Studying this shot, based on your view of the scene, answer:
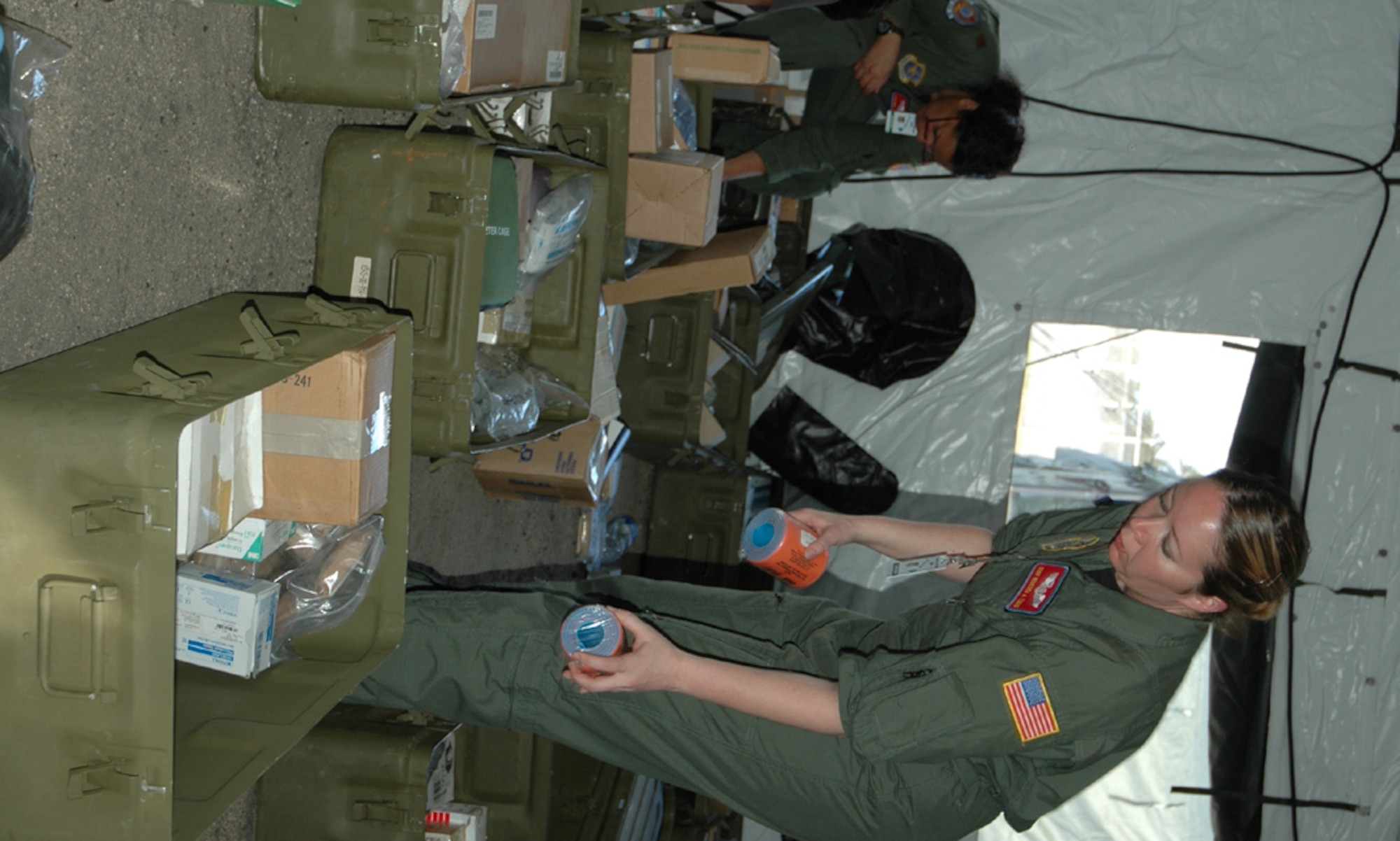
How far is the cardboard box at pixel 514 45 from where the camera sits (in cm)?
219

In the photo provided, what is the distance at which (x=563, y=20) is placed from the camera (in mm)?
2533

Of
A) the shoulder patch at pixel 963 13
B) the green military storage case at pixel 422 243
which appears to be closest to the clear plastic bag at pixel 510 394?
the green military storage case at pixel 422 243

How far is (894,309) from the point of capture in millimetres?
4113

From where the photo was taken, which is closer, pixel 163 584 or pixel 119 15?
pixel 163 584

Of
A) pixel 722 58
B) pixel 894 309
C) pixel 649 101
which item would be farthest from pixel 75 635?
pixel 894 309

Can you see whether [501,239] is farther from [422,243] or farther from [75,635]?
[75,635]

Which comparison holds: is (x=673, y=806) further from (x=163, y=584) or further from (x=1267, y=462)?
(x=163, y=584)

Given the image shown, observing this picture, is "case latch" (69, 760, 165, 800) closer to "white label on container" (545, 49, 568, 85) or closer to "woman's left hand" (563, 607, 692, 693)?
"woman's left hand" (563, 607, 692, 693)

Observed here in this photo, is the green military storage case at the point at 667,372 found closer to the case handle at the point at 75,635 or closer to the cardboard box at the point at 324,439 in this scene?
the cardboard box at the point at 324,439

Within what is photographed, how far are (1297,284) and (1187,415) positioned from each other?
0.62 metres

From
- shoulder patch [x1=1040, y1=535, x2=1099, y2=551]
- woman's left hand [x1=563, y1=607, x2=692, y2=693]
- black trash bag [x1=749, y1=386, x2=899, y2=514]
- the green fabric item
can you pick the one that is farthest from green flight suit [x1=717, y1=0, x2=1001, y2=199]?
woman's left hand [x1=563, y1=607, x2=692, y2=693]

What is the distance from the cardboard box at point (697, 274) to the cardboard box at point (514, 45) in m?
0.80

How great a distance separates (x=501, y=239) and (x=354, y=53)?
49 centimetres

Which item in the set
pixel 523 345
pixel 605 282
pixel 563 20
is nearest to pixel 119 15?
pixel 563 20
